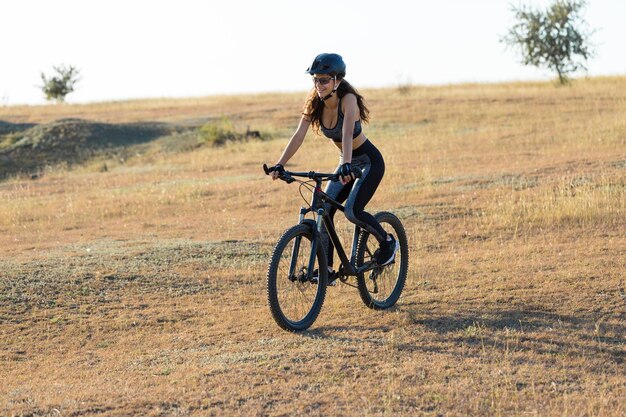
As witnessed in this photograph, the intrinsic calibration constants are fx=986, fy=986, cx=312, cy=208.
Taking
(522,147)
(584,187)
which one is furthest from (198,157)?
(584,187)

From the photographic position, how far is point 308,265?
294 inches

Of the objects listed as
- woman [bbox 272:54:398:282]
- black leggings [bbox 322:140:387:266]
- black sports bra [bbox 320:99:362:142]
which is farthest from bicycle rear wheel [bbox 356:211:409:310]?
black sports bra [bbox 320:99:362:142]

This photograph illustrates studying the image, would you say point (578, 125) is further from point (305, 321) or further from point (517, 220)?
point (305, 321)

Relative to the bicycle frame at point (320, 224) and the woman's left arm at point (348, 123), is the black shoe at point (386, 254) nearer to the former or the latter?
the bicycle frame at point (320, 224)

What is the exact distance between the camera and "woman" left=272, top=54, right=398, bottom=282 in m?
7.29

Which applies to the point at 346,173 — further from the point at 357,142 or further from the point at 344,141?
the point at 357,142

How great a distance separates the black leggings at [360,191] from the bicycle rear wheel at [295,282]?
20 centimetres

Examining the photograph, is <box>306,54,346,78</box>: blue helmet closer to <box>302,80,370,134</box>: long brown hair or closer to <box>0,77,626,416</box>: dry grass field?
<box>302,80,370,134</box>: long brown hair

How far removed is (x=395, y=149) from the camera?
23.2m

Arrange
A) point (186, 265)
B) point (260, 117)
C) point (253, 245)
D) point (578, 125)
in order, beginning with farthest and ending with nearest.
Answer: point (260, 117), point (578, 125), point (253, 245), point (186, 265)

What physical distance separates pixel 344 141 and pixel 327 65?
0.57 meters

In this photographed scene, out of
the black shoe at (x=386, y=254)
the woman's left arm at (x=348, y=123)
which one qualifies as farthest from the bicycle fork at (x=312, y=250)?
the black shoe at (x=386, y=254)

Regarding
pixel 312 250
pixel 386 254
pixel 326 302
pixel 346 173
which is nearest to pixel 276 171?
pixel 346 173

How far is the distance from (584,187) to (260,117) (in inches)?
832
